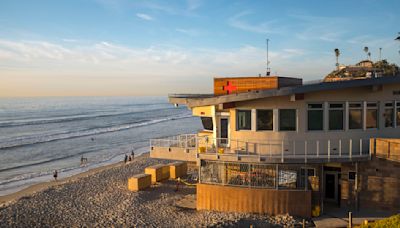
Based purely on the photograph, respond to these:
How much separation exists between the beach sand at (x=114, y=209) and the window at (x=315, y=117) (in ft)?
15.6

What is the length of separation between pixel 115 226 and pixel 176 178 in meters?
9.97

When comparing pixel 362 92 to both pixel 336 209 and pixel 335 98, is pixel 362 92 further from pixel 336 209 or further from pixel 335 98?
pixel 336 209

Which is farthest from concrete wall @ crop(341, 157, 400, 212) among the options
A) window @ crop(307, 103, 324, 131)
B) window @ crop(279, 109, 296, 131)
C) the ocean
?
the ocean

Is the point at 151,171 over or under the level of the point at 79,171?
over

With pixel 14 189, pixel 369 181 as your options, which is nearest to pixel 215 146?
pixel 369 181

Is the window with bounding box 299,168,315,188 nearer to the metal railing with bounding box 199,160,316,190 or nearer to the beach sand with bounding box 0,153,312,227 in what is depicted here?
the metal railing with bounding box 199,160,316,190

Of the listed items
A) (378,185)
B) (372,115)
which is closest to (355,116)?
(372,115)

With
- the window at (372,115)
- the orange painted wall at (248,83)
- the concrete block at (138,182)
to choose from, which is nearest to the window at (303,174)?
the window at (372,115)

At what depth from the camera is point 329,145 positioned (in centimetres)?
1822

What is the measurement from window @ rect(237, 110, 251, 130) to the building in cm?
5

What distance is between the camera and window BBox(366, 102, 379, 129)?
19.2m

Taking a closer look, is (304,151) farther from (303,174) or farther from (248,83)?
(248,83)

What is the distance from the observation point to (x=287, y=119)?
1844 cm

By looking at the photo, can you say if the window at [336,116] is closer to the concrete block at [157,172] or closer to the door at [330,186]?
the door at [330,186]
